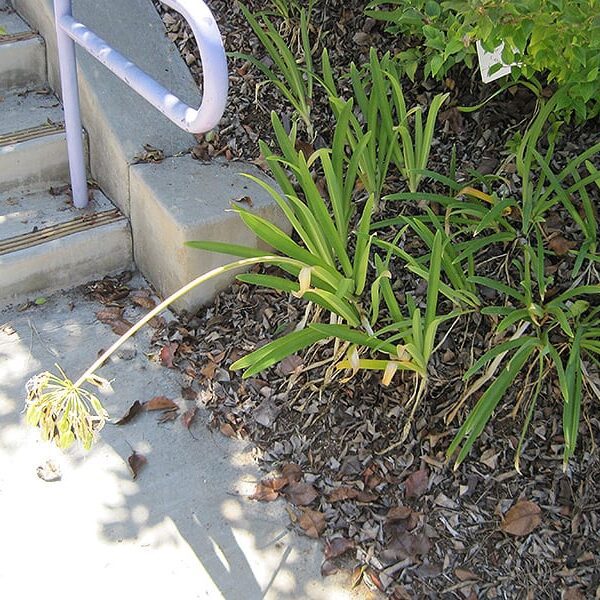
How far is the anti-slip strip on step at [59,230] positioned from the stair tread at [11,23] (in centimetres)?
87

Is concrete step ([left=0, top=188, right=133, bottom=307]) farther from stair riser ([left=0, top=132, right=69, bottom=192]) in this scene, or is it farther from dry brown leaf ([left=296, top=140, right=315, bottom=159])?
dry brown leaf ([left=296, top=140, right=315, bottom=159])

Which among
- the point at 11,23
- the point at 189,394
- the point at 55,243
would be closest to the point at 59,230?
the point at 55,243

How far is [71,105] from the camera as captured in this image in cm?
271

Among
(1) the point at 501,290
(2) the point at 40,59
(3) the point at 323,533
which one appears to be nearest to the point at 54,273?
(2) the point at 40,59

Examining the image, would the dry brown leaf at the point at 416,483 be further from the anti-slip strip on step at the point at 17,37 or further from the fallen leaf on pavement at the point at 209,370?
the anti-slip strip on step at the point at 17,37

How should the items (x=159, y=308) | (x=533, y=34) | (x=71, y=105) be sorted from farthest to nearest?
(x=71, y=105) < (x=533, y=34) < (x=159, y=308)

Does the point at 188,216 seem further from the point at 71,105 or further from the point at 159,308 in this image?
the point at 159,308

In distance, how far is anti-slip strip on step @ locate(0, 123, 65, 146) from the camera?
294 centimetres

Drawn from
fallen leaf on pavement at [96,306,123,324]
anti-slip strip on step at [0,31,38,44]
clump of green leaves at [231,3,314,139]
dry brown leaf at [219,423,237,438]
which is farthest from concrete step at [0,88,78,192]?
dry brown leaf at [219,423,237,438]

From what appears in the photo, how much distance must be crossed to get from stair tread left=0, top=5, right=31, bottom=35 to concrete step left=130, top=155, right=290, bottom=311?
0.89 metres

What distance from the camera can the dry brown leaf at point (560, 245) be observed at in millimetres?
2457

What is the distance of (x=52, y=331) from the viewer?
8.90ft

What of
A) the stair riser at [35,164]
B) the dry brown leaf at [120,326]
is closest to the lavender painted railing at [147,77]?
the stair riser at [35,164]

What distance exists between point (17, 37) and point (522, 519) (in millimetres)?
2484
